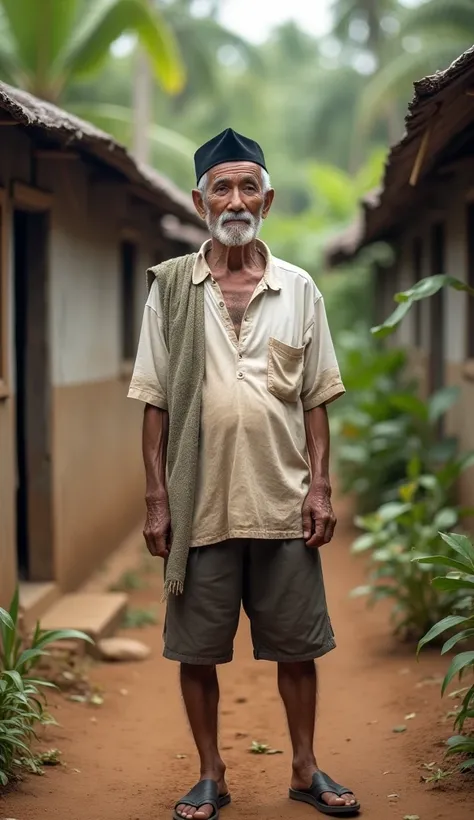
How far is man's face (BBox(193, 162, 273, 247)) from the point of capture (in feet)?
12.6

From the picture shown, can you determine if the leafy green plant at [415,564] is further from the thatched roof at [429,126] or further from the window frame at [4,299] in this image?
the window frame at [4,299]

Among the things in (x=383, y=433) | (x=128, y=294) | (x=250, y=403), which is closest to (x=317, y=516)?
(x=250, y=403)

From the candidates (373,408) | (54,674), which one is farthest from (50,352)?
(373,408)

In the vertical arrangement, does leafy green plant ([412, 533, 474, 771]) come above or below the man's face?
below

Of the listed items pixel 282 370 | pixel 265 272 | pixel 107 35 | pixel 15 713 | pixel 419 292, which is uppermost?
pixel 107 35

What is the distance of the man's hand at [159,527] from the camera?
381 cm

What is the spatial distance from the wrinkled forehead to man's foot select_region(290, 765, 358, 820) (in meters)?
2.08

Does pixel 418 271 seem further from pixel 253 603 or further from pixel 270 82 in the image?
pixel 270 82

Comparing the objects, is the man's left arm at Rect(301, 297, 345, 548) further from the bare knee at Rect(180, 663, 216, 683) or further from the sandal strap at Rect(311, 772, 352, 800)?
the sandal strap at Rect(311, 772, 352, 800)

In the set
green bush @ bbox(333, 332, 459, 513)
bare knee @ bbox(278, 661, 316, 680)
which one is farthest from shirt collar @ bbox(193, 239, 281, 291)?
green bush @ bbox(333, 332, 459, 513)

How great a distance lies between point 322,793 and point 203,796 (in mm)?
412

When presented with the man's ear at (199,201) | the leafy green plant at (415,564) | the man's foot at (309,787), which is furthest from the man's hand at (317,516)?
the leafy green plant at (415,564)

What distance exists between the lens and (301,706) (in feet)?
12.8

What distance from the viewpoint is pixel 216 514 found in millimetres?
3775
